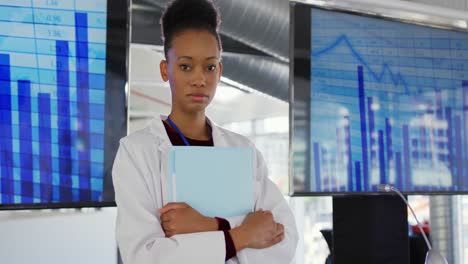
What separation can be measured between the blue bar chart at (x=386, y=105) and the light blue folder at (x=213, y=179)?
104cm

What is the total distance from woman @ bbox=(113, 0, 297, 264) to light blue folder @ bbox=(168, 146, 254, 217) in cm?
4

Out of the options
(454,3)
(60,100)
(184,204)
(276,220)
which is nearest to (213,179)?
(184,204)

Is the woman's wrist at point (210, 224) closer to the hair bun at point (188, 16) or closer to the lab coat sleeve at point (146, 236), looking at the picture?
the lab coat sleeve at point (146, 236)

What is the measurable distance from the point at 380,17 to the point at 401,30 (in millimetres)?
133

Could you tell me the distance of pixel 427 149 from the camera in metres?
2.54

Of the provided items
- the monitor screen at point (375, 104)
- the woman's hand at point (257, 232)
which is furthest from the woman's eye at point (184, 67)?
the monitor screen at point (375, 104)

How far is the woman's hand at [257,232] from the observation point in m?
1.11

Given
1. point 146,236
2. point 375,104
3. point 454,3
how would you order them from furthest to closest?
point 454,3, point 375,104, point 146,236

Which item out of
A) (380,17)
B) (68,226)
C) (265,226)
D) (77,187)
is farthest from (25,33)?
(380,17)

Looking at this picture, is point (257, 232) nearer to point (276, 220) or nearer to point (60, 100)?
point (276, 220)

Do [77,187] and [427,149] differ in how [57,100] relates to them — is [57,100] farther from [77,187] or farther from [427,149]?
[427,149]

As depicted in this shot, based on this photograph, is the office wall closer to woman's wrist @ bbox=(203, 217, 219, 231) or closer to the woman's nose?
the woman's nose

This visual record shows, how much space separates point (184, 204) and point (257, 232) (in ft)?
0.54

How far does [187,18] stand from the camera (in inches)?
47.8
